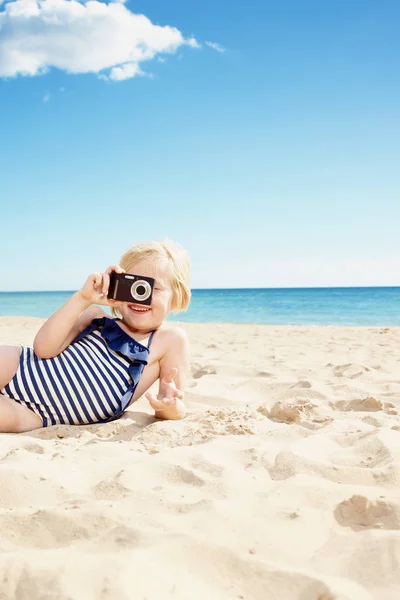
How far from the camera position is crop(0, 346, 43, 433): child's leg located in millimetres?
2389

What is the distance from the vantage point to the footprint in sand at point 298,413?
256 cm

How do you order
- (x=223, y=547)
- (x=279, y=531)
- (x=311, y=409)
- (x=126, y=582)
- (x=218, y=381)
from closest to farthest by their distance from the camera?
(x=126, y=582)
(x=223, y=547)
(x=279, y=531)
(x=311, y=409)
(x=218, y=381)

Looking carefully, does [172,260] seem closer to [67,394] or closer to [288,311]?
[67,394]

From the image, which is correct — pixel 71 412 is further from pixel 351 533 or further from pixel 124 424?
pixel 351 533

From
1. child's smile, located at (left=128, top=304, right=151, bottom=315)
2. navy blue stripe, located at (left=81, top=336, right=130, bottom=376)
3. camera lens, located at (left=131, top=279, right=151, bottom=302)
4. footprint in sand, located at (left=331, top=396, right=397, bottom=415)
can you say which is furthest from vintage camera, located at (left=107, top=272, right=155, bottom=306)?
footprint in sand, located at (left=331, top=396, right=397, bottom=415)

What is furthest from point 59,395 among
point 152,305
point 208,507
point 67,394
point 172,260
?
point 208,507

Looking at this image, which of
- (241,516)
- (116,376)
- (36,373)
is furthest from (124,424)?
(241,516)

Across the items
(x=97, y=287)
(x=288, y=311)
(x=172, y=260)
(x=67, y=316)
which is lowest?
(x=288, y=311)

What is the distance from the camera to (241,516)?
4.72 feet

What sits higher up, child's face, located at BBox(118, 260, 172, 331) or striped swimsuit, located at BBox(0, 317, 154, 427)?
child's face, located at BBox(118, 260, 172, 331)

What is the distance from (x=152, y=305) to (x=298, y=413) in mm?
915

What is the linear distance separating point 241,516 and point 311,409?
4.54 ft

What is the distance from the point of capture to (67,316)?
2467mm

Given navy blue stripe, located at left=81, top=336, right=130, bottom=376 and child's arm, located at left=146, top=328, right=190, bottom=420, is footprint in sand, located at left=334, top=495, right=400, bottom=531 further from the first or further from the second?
navy blue stripe, located at left=81, top=336, right=130, bottom=376
